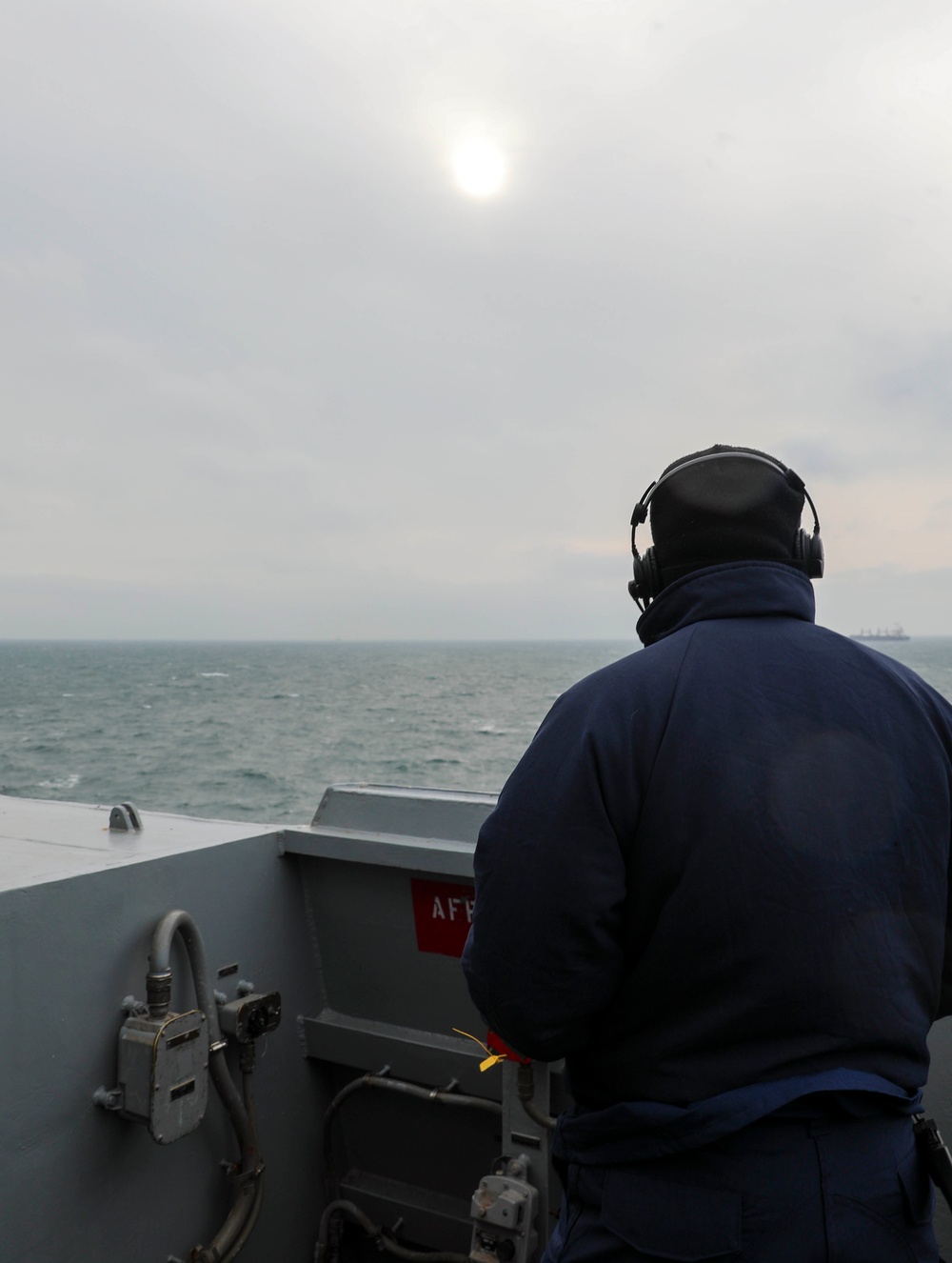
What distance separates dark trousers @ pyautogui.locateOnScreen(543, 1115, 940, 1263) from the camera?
1119 millimetres

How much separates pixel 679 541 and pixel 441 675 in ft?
241

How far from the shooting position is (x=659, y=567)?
1506 mm

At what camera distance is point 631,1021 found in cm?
126

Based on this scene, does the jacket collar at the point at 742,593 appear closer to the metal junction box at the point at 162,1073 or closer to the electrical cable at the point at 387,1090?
the metal junction box at the point at 162,1073

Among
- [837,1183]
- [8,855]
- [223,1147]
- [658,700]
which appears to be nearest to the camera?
A: [837,1183]

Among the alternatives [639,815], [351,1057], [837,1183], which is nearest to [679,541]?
[639,815]

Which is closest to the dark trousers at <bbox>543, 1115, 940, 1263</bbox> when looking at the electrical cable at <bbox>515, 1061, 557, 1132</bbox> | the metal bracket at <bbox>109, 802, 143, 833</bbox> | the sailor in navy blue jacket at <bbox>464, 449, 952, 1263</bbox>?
the sailor in navy blue jacket at <bbox>464, 449, 952, 1263</bbox>

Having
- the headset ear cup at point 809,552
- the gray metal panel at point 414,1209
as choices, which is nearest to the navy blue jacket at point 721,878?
the headset ear cup at point 809,552

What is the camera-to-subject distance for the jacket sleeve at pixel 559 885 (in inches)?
47.4

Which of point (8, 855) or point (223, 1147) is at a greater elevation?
point (8, 855)

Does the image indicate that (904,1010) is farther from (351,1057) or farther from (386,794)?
(351,1057)

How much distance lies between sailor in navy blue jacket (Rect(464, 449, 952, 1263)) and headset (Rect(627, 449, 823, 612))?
8.7 inches

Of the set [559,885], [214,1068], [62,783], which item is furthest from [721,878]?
[62,783]

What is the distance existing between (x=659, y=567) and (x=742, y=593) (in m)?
0.17
